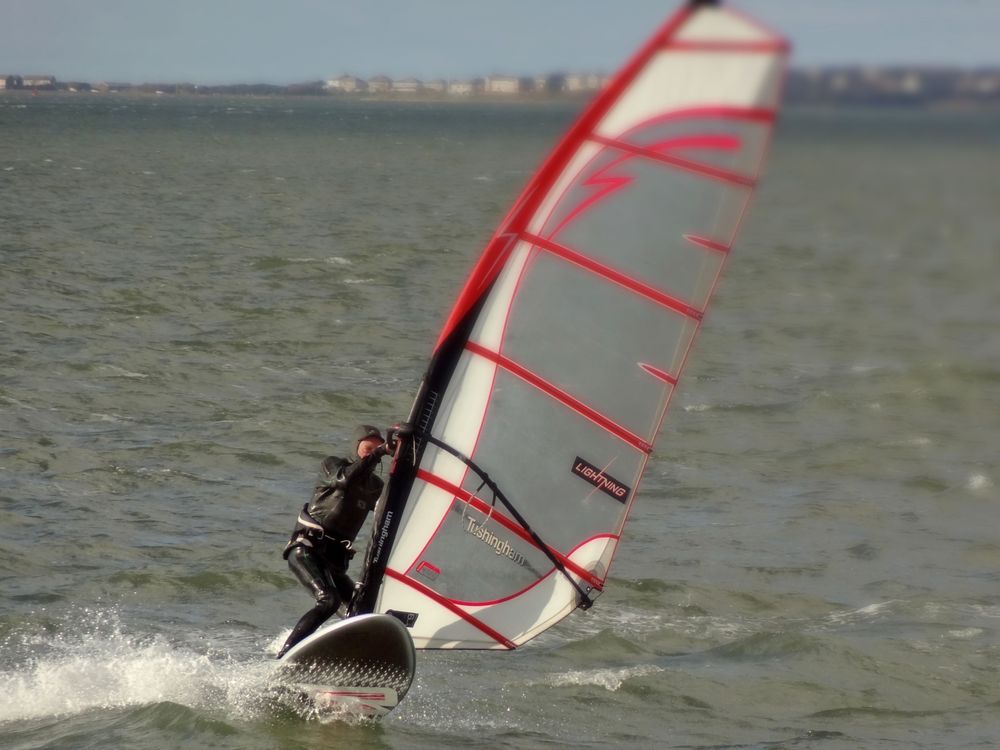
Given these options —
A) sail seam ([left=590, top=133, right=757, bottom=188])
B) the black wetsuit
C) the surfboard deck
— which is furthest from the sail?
the surfboard deck

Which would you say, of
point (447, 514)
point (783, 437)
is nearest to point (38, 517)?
point (447, 514)

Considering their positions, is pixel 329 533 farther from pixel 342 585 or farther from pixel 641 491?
pixel 641 491

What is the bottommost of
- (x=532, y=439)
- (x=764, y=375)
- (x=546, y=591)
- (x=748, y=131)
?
(x=764, y=375)

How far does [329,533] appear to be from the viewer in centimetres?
723

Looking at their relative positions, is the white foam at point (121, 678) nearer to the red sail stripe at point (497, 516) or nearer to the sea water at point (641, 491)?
the sea water at point (641, 491)

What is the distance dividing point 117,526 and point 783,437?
22.4ft

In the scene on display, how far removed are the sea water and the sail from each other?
42 centimetres

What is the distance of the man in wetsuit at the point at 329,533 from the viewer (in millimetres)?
7105

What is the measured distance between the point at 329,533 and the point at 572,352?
1.47 m

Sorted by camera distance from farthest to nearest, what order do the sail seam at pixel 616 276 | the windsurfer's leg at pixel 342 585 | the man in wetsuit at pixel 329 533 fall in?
the windsurfer's leg at pixel 342 585 → the man in wetsuit at pixel 329 533 → the sail seam at pixel 616 276

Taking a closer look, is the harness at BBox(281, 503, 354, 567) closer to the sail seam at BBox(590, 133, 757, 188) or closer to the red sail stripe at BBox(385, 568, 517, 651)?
the red sail stripe at BBox(385, 568, 517, 651)

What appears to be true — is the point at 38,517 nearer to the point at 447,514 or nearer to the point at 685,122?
the point at 447,514

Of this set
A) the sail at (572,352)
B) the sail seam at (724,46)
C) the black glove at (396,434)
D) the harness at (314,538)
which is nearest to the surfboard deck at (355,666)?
the sail at (572,352)

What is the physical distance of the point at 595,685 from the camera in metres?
8.47
